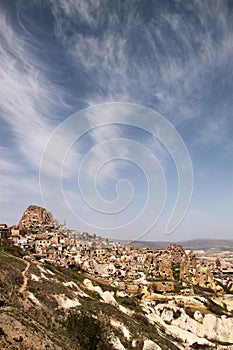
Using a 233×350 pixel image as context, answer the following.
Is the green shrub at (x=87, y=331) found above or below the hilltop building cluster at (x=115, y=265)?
below

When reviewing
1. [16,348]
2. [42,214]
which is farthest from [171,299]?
[42,214]

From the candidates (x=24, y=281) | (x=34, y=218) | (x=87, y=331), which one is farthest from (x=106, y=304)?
(x=34, y=218)

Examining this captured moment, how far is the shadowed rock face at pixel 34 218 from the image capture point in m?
133

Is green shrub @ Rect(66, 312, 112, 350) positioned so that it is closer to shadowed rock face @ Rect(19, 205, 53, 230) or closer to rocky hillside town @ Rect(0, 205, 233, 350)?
rocky hillside town @ Rect(0, 205, 233, 350)

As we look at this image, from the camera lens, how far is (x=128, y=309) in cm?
4825

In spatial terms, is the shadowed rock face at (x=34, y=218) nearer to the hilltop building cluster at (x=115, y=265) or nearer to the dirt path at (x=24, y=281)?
the hilltop building cluster at (x=115, y=265)

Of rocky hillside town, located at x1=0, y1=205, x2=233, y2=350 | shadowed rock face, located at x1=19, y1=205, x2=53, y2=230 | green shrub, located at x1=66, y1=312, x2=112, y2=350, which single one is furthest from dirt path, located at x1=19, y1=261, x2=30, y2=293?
shadowed rock face, located at x1=19, y1=205, x2=53, y2=230

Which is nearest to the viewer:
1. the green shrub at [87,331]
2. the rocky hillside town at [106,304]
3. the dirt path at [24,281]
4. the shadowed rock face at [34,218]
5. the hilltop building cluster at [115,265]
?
the rocky hillside town at [106,304]

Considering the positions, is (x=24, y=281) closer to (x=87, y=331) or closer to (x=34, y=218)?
(x=87, y=331)

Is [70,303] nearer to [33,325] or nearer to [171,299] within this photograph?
[33,325]

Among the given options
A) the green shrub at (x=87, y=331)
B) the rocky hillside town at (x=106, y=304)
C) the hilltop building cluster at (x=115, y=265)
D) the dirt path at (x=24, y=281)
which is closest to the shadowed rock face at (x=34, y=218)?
the hilltop building cluster at (x=115, y=265)

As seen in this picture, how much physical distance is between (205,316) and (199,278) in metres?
47.6

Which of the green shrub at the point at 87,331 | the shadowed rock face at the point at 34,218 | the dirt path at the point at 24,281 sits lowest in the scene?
the green shrub at the point at 87,331

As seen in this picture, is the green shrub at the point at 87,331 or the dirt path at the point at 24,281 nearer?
the green shrub at the point at 87,331
